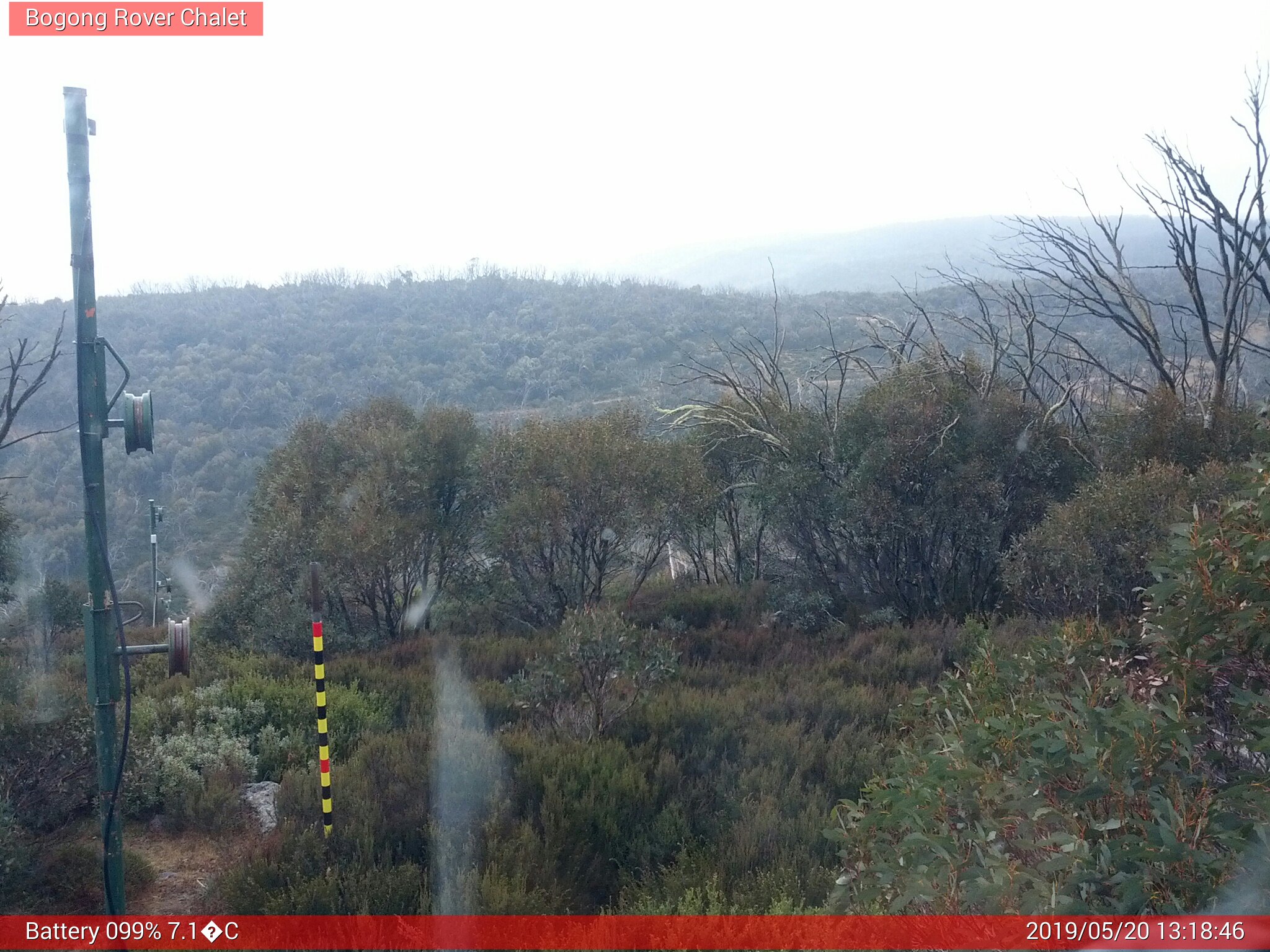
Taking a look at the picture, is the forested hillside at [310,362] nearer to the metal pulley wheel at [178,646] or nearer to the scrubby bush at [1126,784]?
the metal pulley wheel at [178,646]

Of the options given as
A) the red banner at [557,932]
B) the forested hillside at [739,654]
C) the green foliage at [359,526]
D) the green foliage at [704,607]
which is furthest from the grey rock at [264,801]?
the green foliage at [704,607]

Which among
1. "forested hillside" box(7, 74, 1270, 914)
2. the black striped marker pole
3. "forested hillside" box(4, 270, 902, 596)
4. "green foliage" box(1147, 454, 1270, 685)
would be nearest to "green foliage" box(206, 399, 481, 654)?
"forested hillside" box(7, 74, 1270, 914)

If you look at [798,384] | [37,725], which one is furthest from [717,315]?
[37,725]

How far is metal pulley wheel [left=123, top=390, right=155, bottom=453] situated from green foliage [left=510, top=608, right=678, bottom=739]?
395 cm

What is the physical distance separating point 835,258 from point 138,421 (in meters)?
77.7

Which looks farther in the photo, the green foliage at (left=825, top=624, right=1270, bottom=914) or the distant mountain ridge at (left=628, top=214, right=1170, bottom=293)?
the distant mountain ridge at (left=628, top=214, right=1170, bottom=293)

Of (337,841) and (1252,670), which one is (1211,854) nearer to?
(1252,670)

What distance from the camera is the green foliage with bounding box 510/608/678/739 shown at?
700 centimetres

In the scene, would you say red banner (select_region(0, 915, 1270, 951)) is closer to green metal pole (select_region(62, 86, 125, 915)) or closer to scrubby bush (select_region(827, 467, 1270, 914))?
scrubby bush (select_region(827, 467, 1270, 914))

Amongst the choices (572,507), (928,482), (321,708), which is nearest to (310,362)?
(572,507)

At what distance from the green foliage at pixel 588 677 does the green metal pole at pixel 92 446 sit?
3555 millimetres

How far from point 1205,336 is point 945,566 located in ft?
14.8

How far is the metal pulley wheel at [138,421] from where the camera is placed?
371 centimetres

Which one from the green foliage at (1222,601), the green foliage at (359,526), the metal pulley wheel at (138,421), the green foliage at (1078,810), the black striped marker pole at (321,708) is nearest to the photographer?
the green foliage at (1078,810)
